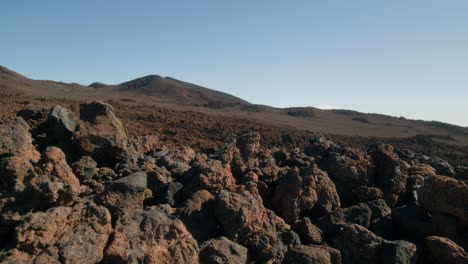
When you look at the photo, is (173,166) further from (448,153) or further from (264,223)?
(448,153)

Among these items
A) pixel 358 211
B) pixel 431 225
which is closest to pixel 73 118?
pixel 358 211

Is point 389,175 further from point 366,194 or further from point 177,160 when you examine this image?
point 177,160

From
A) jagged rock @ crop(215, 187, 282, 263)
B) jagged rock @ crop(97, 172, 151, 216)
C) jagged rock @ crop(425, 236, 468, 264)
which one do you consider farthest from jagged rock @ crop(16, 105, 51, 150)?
jagged rock @ crop(425, 236, 468, 264)

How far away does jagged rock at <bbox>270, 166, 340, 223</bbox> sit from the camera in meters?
5.95

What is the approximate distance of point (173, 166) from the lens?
6902mm

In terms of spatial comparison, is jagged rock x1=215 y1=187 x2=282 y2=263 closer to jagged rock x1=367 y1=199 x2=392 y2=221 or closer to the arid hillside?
jagged rock x1=367 y1=199 x2=392 y2=221

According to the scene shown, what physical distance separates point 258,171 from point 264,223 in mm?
1946

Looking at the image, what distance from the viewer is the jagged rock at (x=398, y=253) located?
16.9 ft

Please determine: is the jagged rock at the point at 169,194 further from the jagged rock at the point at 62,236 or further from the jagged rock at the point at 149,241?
the jagged rock at the point at 62,236

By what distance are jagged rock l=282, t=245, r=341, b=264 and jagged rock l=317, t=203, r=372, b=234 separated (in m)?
0.79

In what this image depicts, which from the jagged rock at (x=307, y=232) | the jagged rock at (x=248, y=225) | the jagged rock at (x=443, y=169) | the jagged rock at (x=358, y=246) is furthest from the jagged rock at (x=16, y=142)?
the jagged rock at (x=443, y=169)

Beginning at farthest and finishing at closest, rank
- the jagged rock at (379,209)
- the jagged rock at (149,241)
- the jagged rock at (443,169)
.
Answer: the jagged rock at (443,169), the jagged rock at (379,209), the jagged rock at (149,241)

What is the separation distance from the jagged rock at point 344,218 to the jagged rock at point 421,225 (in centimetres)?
44

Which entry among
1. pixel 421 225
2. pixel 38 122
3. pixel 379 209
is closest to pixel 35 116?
pixel 38 122
